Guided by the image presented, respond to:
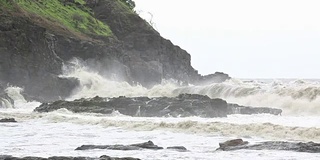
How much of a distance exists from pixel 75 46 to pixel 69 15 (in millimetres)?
14143

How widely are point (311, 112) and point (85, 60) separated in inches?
1634

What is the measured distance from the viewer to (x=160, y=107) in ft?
120

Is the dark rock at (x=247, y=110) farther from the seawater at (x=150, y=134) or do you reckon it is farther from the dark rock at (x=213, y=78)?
the dark rock at (x=213, y=78)

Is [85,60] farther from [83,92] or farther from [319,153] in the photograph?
[319,153]

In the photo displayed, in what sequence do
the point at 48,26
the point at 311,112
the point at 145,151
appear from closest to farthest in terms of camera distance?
1. the point at 145,151
2. the point at 311,112
3. the point at 48,26

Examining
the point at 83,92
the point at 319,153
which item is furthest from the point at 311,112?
the point at 83,92

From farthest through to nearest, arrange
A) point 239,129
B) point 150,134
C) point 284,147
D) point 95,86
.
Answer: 1. point 95,86
2. point 150,134
3. point 239,129
4. point 284,147

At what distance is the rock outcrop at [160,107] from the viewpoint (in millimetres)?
35312

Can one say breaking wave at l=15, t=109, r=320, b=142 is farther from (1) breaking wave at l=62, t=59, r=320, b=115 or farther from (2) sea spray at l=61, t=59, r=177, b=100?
(2) sea spray at l=61, t=59, r=177, b=100

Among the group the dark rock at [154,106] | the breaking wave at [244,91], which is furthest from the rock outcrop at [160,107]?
the breaking wave at [244,91]

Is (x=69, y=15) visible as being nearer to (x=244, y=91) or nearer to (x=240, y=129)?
(x=244, y=91)

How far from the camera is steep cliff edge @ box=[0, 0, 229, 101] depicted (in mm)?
57125

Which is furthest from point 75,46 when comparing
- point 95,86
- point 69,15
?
point 69,15

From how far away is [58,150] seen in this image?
58.6 ft
